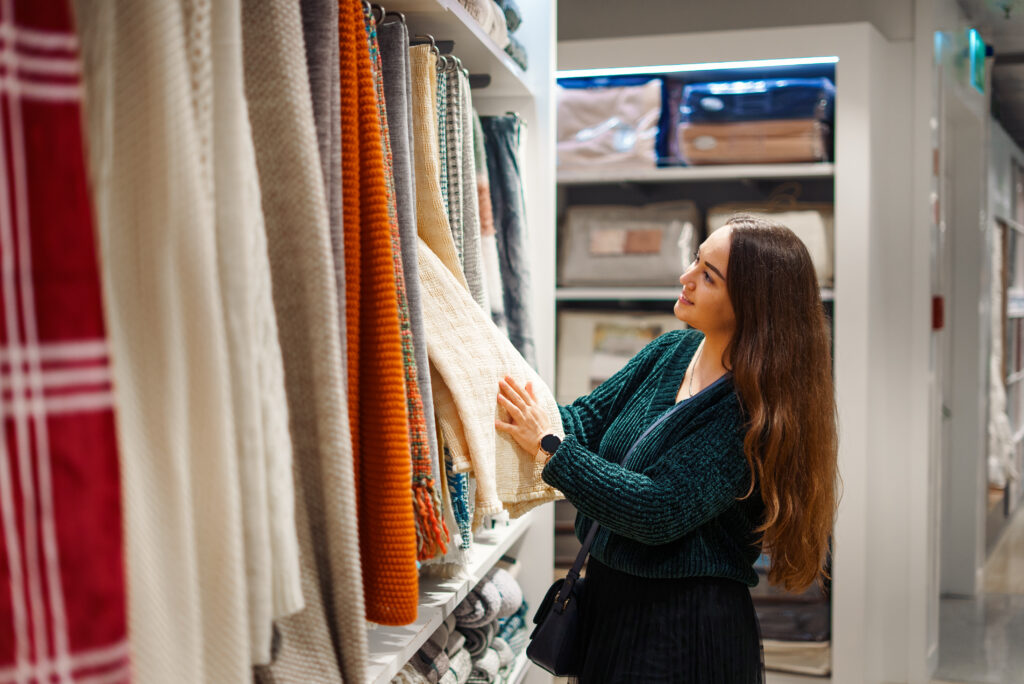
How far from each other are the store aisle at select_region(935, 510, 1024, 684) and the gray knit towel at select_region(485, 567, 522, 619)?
2.20 meters

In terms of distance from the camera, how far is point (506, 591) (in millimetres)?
1796

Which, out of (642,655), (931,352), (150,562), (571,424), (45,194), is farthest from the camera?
(931,352)

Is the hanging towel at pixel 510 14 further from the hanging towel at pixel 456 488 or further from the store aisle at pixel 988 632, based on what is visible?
the store aisle at pixel 988 632

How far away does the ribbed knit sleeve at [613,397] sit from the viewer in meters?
1.77

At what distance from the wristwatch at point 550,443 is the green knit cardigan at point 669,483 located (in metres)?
0.02

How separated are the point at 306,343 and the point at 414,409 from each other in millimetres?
337

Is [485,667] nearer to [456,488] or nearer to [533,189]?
[456,488]

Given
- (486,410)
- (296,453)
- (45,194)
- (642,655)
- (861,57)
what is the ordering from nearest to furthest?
(45,194) < (296,453) < (486,410) < (642,655) < (861,57)

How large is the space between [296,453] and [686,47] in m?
2.51

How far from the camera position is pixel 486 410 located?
1.39 metres

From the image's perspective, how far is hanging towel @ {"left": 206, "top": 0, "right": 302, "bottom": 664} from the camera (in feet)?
2.35

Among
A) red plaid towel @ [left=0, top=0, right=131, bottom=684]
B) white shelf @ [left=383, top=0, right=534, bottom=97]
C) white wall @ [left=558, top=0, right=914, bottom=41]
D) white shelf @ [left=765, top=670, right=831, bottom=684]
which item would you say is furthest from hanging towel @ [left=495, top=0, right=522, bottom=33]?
white shelf @ [left=765, top=670, right=831, bottom=684]

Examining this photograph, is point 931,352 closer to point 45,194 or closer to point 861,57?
point 861,57

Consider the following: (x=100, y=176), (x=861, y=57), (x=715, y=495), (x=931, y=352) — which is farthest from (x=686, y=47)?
(x=100, y=176)
